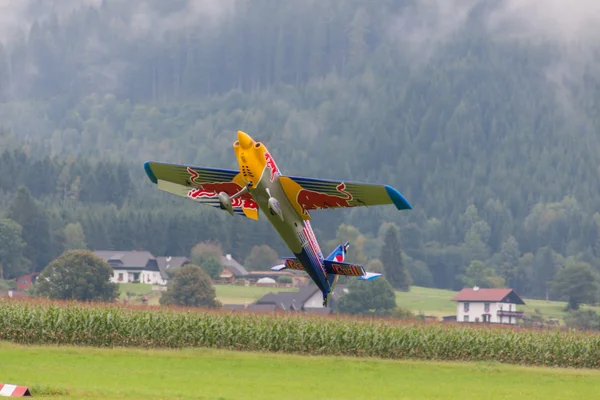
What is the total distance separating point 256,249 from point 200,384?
9581cm

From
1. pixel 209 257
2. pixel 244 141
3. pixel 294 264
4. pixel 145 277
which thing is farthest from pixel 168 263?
pixel 244 141

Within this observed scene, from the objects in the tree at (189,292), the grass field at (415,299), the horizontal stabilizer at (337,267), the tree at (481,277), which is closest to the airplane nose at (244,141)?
the horizontal stabilizer at (337,267)

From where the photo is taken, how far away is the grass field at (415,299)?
105 meters

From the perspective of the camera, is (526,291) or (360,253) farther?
(526,291)

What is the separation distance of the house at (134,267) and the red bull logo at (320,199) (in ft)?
268

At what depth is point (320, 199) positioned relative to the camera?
31.9 metres

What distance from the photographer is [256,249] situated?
5153 inches

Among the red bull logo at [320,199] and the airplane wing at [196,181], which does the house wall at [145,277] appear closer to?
the airplane wing at [196,181]

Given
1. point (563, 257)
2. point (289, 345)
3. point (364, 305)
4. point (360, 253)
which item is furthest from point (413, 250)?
point (289, 345)

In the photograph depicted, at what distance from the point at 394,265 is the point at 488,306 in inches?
1230

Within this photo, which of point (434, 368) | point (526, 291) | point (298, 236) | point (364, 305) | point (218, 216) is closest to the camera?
point (298, 236)

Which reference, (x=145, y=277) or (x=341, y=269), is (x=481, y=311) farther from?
(x=341, y=269)

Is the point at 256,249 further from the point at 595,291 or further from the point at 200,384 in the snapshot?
the point at 200,384

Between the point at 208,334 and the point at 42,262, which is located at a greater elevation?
the point at 42,262
